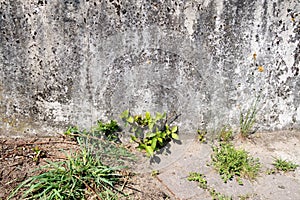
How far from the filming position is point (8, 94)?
2.85 m

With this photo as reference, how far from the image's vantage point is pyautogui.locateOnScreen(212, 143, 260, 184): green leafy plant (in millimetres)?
2645

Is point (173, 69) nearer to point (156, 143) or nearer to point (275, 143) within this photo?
point (156, 143)

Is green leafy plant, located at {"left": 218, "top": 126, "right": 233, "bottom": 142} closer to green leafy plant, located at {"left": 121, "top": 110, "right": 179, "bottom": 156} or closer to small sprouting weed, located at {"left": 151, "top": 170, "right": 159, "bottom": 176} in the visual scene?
green leafy plant, located at {"left": 121, "top": 110, "right": 179, "bottom": 156}

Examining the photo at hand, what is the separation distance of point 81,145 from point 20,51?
2.98 ft

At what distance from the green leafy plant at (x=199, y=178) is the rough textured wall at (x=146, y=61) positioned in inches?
18.2

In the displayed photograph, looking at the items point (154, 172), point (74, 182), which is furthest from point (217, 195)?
point (74, 182)

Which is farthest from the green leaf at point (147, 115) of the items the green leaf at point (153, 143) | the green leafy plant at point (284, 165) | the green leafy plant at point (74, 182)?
the green leafy plant at point (284, 165)

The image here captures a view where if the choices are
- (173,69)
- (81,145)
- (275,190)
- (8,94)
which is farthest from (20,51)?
(275,190)

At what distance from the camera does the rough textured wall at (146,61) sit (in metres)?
2.61

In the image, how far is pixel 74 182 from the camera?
2338 millimetres

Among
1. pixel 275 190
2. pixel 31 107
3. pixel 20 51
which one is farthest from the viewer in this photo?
pixel 31 107

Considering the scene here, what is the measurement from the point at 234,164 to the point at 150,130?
0.76 m

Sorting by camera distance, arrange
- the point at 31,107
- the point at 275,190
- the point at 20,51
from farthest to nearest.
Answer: the point at 31,107, the point at 20,51, the point at 275,190

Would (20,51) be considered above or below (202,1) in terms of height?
below
